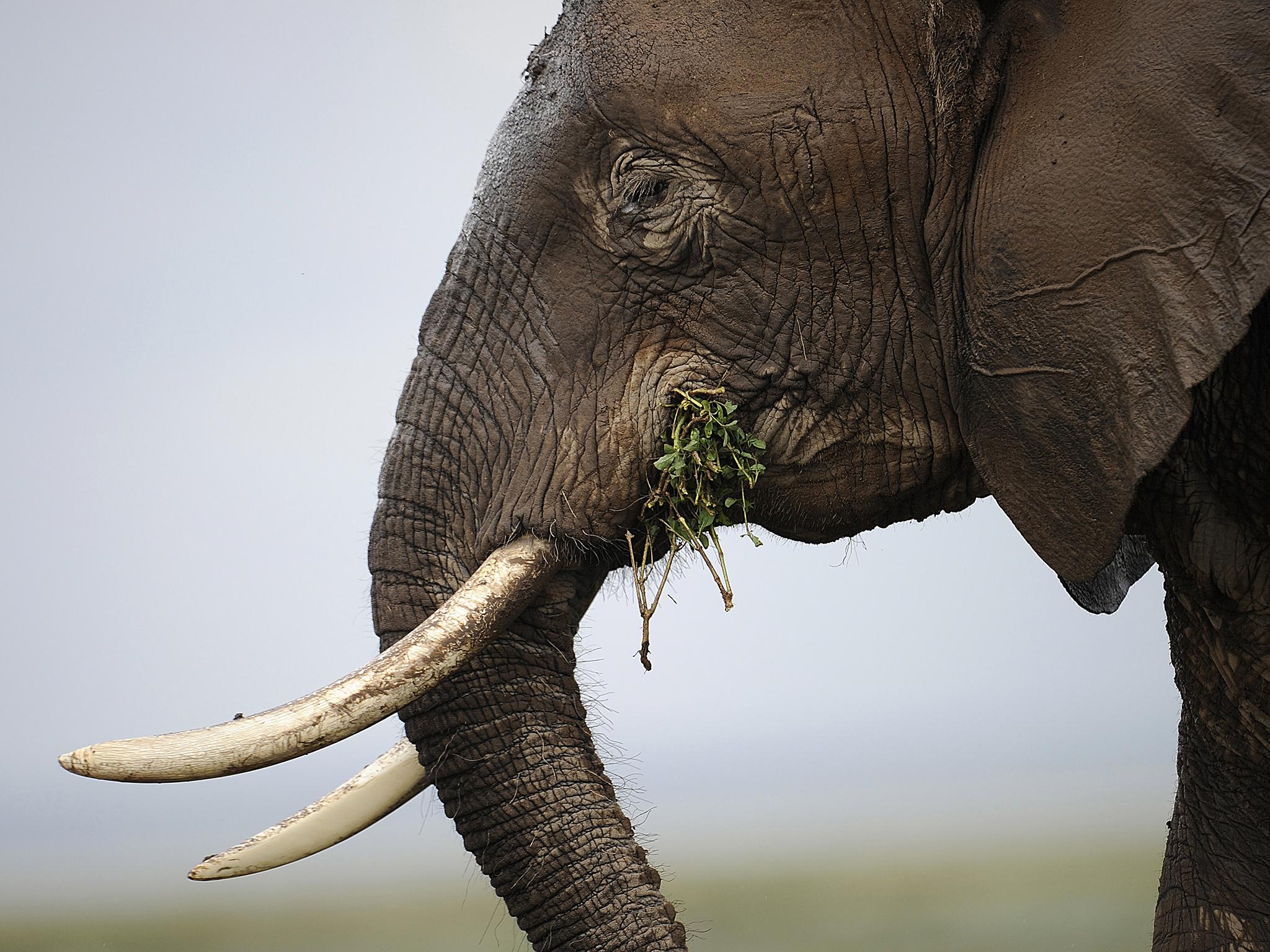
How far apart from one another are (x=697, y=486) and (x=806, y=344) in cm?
34

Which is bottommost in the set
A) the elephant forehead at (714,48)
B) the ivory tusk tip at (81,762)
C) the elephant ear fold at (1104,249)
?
the ivory tusk tip at (81,762)

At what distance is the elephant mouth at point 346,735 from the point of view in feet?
7.81

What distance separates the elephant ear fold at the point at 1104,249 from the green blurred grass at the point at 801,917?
3.92 meters

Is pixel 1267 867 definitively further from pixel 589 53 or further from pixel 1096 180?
pixel 589 53

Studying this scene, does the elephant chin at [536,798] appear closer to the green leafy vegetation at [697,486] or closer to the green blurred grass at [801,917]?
the green leafy vegetation at [697,486]

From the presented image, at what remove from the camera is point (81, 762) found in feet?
7.68

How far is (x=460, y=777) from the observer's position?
9.45ft

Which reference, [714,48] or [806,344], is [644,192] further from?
[806,344]

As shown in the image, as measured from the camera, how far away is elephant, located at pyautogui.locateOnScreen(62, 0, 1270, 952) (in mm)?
2348

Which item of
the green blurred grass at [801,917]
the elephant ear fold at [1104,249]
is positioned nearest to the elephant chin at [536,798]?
the elephant ear fold at [1104,249]

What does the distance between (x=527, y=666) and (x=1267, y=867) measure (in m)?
1.69

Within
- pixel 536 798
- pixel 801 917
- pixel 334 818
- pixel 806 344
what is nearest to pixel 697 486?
pixel 806 344

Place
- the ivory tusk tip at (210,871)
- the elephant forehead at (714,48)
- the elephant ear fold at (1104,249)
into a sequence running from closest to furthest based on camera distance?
1. the elephant ear fold at (1104,249)
2. the elephant forehead at (714,48)
3. the ivory tusk tip at (210,871)

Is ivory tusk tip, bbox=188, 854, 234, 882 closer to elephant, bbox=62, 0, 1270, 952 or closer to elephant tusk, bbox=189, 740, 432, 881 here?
elephant tusk, bbox=189, 740, 432, 881
